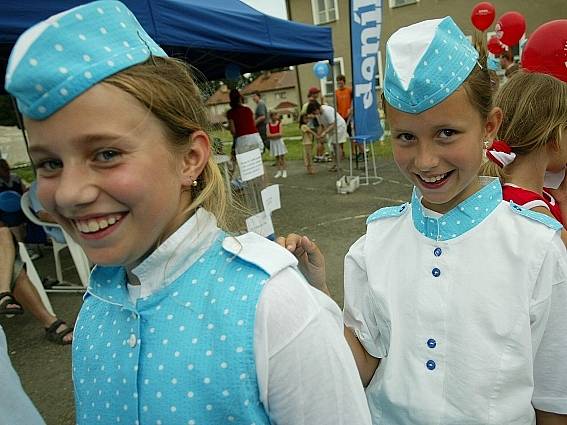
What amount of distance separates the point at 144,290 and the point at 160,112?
0.36 meters

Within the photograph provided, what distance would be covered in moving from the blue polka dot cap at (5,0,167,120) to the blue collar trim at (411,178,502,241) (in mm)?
879

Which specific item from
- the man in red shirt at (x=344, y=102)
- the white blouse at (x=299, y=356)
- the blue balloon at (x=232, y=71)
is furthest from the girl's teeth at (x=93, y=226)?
the man in red shirt at (x=344, y=102)

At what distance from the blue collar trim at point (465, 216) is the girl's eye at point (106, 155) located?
2.76 ft

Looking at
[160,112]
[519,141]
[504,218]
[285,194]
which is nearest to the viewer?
[160,112]

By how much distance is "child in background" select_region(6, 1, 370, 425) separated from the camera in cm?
78

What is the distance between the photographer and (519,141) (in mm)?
1573

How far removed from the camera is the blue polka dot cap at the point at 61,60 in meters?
0.75

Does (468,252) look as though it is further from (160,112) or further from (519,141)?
(160,112)

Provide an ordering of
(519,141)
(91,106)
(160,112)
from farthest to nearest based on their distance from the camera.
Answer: (519,141) → (160,112) → (91,106)

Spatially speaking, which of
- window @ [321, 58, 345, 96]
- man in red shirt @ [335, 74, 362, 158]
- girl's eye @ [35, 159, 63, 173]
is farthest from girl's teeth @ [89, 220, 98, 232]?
window @ [321, 58, 345, 96]

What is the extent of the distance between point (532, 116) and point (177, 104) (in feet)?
4.02

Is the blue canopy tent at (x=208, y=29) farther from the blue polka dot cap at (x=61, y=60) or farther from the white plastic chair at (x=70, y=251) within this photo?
the blue polka dot cap at (x=61, y=60)

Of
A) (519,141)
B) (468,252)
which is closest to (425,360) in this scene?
(468,252)

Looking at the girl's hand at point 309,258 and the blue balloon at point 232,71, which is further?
the blue balloon at point 232,71
